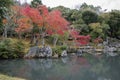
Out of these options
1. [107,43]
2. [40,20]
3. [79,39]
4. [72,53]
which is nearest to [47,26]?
[40,20]

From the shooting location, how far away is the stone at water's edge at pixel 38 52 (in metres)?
27.7

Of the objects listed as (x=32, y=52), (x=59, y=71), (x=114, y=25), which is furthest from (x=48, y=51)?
(x=114, y=25)

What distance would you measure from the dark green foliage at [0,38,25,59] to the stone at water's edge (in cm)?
93

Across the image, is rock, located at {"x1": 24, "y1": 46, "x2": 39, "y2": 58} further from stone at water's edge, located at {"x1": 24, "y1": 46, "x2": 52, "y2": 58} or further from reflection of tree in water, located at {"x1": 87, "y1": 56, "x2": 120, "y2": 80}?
reflection of tree in water, located at {"x1": 87, "y1": 56, "x2": 120, "y2": 80}

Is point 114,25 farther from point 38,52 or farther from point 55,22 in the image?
point 38,52

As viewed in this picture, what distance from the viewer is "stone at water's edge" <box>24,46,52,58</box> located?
27719mm

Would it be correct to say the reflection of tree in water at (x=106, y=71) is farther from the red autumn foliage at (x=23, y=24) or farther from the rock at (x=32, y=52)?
the red autumn foliage at (x=23, y=24)

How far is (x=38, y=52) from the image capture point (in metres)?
28.0

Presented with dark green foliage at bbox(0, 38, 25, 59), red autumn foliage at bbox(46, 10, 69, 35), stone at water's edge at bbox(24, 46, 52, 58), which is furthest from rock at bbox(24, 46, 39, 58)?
red autumn foliage at bbox(46, 10, 69, 35)

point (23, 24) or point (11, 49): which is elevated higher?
point (23, 24)

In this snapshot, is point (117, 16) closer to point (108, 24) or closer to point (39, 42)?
point (108, 24)

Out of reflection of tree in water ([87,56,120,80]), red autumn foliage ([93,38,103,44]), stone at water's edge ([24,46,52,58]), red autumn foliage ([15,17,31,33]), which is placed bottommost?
reflection of tree in water ([87,56,120,80])

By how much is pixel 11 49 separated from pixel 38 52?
3.23 metres

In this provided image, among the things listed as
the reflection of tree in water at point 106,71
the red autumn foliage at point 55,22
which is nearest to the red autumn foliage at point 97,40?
the red autumn foliage at point 55,22
